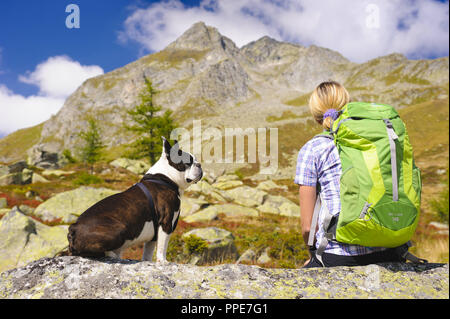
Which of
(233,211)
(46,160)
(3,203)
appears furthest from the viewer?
(46,160)

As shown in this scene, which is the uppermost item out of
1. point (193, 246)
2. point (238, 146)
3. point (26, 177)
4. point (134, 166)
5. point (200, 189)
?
point (238, 146)

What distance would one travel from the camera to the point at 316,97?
11.6 feet

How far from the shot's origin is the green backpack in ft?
8.36

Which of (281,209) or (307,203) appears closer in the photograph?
(307,203)

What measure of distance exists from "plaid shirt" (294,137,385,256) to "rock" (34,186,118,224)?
47.4ft

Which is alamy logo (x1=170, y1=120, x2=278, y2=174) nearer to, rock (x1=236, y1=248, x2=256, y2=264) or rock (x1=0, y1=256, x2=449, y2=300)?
rock (x1=236, y1=248, x2=256, y2=264)

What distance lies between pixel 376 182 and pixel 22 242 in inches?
391

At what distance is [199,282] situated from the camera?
255cm

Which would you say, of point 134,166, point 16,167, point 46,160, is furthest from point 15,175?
point 46,160

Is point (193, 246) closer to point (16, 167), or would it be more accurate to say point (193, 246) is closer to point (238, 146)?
point (16, 167)

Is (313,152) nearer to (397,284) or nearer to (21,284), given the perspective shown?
(397,284)

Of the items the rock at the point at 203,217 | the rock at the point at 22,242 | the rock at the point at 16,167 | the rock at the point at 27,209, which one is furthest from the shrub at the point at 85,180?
the rock at the point at 22,242

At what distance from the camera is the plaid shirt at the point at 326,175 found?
2900mm

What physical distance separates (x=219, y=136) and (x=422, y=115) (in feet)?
271
